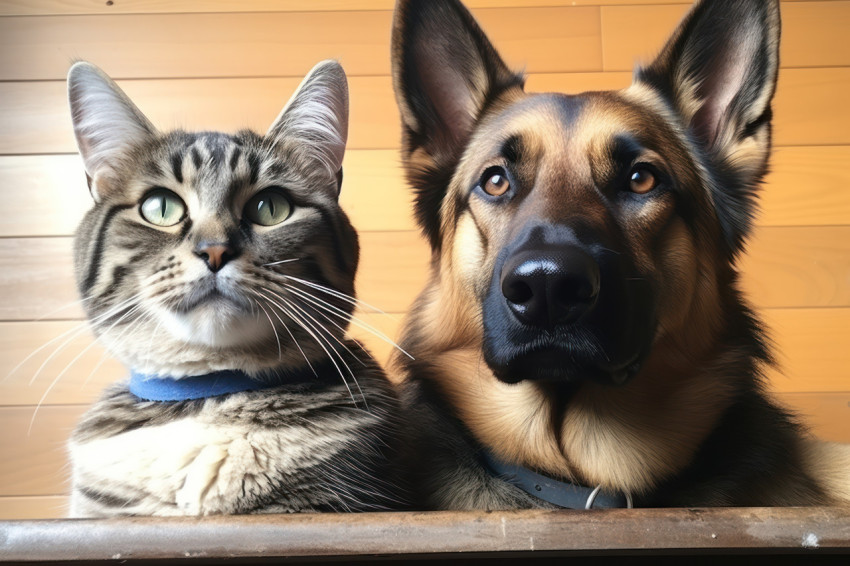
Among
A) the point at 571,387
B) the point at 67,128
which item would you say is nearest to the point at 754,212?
the point at 571,387

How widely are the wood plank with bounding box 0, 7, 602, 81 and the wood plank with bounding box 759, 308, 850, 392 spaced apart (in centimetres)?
66

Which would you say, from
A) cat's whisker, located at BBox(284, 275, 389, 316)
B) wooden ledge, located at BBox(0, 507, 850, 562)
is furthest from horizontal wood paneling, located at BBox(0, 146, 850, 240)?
wooden ledge, located at BBox(0, 507, 850, 562)

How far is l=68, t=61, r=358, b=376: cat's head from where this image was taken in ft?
3.01

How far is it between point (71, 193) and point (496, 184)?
0.91m

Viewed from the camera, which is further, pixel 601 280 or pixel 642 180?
pixel 642 180

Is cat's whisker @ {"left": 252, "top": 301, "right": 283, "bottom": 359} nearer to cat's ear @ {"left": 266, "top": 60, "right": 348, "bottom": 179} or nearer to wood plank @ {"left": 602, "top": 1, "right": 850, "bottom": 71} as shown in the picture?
cat's ear @ {"left": 266, "top": 60, "right": 348, "bottom": 179}

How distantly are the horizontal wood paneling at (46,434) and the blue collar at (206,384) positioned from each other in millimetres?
555

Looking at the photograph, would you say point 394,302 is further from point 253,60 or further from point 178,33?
point 178,33

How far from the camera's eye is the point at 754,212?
1.18 metres

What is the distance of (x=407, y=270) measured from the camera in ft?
4.91

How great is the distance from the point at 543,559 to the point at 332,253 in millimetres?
490

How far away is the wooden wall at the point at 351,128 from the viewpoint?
147 cm

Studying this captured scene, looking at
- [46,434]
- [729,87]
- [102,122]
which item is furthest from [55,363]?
[729,87]

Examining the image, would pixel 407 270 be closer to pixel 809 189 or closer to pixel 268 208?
pixel 268 208
